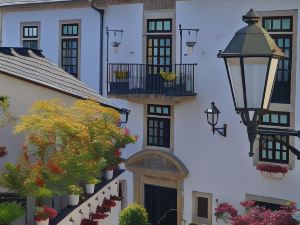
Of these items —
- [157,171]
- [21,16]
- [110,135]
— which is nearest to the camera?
[110,135]

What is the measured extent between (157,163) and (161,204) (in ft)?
4.80

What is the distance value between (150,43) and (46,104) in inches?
424

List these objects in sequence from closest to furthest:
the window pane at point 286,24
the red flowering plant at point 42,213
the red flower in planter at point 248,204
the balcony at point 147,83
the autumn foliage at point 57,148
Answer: the red flowering plant at point 42,213 → the autumn foliage at point 57,148 → the red flower in planter at point 248,204 → the window pane at point 286,24 → the balcony at point 147,83

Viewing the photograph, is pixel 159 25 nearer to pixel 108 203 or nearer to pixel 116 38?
pixel 116 38

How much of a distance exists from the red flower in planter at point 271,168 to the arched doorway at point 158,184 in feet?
9.36

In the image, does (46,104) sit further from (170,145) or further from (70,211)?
(170,145)

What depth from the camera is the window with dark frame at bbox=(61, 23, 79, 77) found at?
22266 mm

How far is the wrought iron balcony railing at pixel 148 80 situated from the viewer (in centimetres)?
1909

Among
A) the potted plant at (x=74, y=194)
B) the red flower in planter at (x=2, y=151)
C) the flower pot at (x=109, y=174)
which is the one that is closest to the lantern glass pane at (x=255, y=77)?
the potted plant at (x=74, y=194)

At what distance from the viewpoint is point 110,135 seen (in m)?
11.2

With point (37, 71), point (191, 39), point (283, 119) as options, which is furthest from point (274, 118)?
point (37, 71)

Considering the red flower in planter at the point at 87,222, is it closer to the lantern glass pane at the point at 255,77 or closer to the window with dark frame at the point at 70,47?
the lantern glass pane at the point at 255,77

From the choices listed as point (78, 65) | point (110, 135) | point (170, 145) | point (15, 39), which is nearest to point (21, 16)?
point (15, 39)

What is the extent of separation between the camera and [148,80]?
65.1ft
